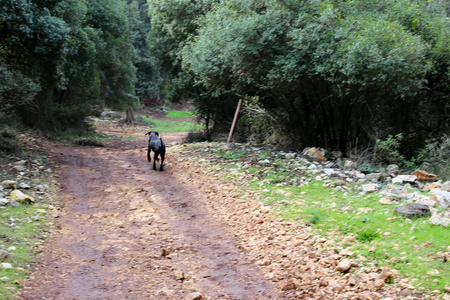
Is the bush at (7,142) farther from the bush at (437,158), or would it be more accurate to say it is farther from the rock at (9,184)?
the bush at (437,158)

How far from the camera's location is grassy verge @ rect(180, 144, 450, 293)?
425cm

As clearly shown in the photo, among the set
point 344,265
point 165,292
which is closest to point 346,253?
point 344,265

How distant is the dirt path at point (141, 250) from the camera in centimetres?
439

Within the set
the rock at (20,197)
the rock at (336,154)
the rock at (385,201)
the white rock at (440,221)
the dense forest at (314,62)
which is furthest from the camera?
the rock at (336,154)

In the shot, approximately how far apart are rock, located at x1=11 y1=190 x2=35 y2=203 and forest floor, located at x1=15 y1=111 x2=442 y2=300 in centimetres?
51

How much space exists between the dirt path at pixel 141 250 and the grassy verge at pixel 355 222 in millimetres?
1133

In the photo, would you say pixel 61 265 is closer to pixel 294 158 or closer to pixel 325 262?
pixel 325 262

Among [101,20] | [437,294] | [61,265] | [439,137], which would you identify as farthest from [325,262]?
[101,20]

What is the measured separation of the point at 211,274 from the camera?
15.9 ft

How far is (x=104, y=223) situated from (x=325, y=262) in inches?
149

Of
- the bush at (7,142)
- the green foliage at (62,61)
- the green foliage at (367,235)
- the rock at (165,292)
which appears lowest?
the rock at (165,292)

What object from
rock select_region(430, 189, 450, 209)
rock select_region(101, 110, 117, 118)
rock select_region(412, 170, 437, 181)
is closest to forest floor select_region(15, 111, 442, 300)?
rock select_region(430, 189, 450, 209)

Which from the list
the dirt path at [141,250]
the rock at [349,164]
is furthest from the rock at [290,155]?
the dirt path at [141,250]

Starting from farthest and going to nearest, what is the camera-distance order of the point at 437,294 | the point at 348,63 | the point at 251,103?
the point at 251,103 < the point at 348,63 < the point at 437,294
